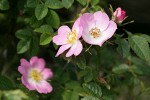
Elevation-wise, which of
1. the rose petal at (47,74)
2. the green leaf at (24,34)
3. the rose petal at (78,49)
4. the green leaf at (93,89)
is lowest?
the rose petal at (47,74)

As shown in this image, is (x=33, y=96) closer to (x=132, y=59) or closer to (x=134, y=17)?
(x=132, y=59)

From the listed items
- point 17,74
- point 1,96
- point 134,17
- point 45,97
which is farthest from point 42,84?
point 134,17

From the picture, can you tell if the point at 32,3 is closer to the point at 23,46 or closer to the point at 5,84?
the point at 23,46

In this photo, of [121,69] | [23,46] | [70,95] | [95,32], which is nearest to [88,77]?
Answer: [70,95]

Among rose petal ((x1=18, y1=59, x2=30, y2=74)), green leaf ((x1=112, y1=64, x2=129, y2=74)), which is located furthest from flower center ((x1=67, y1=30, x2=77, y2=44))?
green leaf ((x1=112, y1=64, x2=129, y2=74))

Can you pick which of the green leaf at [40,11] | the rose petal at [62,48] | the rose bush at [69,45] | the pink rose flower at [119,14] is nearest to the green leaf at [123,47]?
the rose bush at [69,45]

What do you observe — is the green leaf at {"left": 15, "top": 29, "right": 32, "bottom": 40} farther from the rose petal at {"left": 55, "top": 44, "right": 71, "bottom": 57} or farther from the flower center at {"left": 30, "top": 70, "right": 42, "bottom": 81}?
the rose petal at {"left": 55, "top": 44, "right": 71, "bottom": 57}

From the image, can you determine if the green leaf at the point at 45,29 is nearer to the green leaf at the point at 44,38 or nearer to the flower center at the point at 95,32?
the green leaf at the point at 44,38
